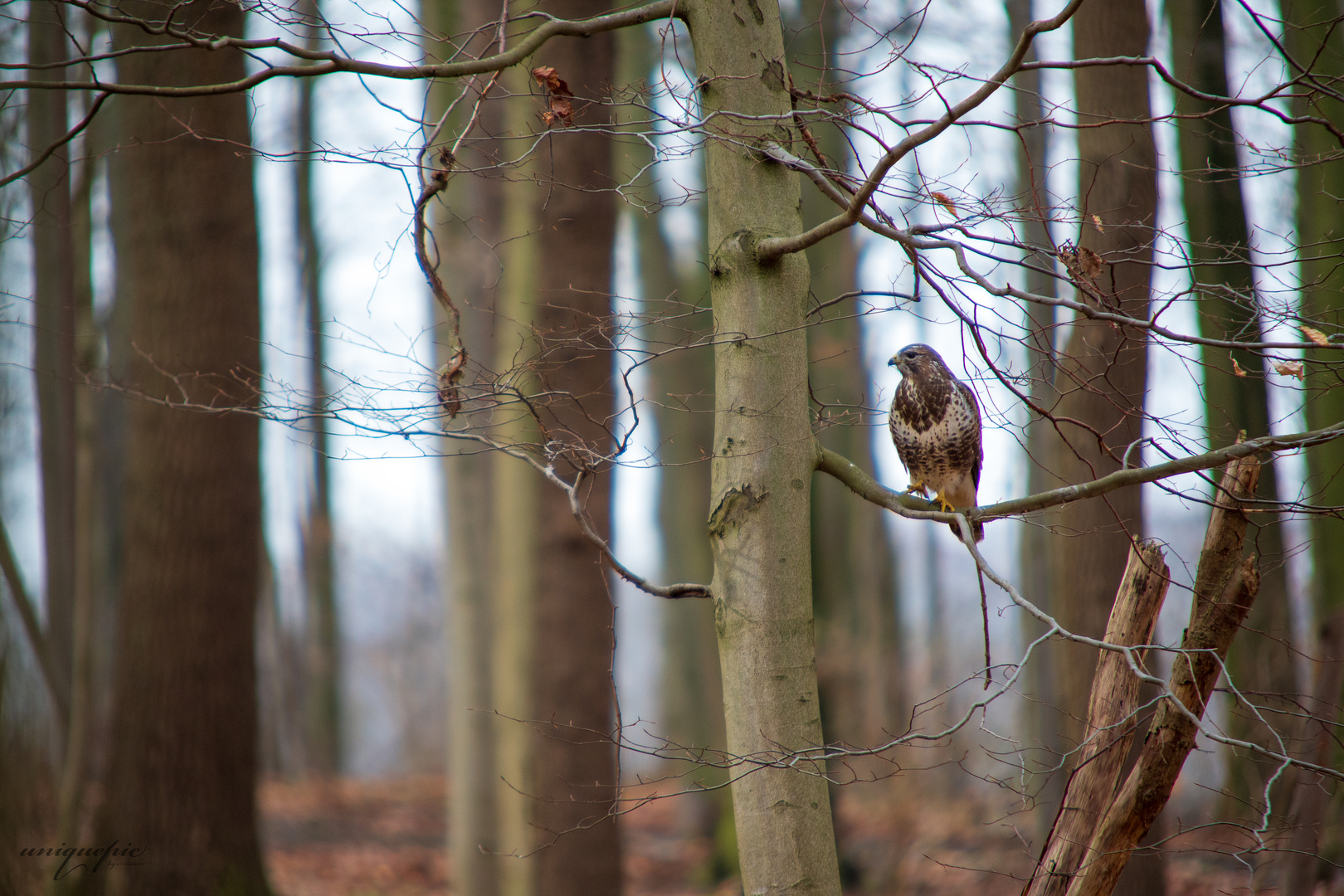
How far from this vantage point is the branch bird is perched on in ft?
12.6

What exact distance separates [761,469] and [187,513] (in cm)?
361

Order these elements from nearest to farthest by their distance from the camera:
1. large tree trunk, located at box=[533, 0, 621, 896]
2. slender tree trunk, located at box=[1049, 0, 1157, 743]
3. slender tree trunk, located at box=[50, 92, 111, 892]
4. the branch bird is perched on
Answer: the branch bird is perched on < slender tree trunk, located at box=[1049, 0, 1157, 743] < large tree trunk, located at box=[533, 0, 621, 896] < slender tree trunk, located at box=[50, 92, 111, 892]

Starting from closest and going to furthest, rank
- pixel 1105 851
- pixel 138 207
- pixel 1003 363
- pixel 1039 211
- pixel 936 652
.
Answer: pixel 1039 211 < pixel 1003 363 < pixel 1105 851 < pixel 138 207 < pixel 936 652

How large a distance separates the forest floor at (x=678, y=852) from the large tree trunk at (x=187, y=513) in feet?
2.27

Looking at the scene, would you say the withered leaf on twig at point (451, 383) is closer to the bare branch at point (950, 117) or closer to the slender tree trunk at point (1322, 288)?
the bare branch at point (950, 117)

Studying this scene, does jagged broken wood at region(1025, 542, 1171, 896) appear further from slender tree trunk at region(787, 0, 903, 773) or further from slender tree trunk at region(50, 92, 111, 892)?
slender tree trunk at region(50, 92, 111, 892)

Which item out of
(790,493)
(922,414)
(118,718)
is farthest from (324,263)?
(790,493)

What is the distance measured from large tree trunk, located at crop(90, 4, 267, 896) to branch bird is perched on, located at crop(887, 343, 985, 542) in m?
3.33

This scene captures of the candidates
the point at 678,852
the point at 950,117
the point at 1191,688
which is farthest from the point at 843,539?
the point at 950,117

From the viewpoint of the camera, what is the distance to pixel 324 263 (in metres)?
12.3

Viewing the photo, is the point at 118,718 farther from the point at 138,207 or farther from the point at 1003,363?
the point at 1003,363

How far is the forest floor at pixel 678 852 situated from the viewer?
625cm

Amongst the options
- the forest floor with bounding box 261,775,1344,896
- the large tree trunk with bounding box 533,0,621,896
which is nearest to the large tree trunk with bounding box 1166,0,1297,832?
the forest floor with bounding box 261,775,1344,896

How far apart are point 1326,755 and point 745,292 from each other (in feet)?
10.4
